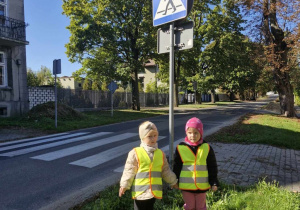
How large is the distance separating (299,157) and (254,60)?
10596 millimetres

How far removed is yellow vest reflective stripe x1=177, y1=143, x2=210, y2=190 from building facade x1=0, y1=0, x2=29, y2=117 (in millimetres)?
13913

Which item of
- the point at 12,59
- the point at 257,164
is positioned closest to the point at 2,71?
the point at 12,59

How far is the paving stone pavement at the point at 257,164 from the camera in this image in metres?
4.25

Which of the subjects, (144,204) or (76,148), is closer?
(144,204)

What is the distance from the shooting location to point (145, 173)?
2379 mm

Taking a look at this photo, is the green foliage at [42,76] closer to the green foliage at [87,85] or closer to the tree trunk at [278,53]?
the green foliage at [87,85]

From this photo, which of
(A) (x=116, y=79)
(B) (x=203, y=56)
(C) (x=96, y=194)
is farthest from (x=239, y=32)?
(C) (x=96, y=194)

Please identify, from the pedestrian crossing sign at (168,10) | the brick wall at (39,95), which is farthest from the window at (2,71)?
the pedestrian crossing sign at (168,10)

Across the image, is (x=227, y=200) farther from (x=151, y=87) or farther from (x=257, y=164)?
(x=151, y=87)

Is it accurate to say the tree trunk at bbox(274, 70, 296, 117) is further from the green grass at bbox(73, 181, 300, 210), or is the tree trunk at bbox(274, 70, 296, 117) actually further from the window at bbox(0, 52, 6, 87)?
the window at bbox(0, 52, 6, 87)

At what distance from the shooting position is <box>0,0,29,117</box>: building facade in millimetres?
13414

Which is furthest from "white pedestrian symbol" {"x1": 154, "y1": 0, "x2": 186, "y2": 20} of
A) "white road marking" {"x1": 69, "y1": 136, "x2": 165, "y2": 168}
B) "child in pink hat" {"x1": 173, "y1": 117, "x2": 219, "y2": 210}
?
"white road marking" {"x1": 69, "y1": 136, "x2": 165, "y2": 168}

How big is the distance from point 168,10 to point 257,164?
386 centimetres

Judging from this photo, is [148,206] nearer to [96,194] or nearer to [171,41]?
[96,194]
